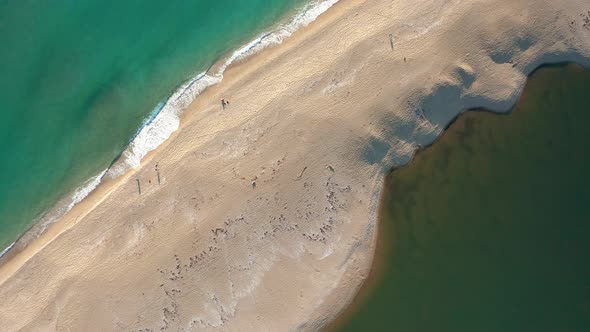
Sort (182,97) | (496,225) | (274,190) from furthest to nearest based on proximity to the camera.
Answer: (496,225), (182,97), (274,190)

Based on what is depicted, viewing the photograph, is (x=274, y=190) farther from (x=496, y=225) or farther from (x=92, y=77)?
(x=496, y=225)

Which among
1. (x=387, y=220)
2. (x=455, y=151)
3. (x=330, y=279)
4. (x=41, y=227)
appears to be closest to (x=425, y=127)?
(x=455, y=151)

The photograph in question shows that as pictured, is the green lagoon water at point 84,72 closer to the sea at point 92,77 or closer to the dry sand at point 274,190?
the sea at point 92,77

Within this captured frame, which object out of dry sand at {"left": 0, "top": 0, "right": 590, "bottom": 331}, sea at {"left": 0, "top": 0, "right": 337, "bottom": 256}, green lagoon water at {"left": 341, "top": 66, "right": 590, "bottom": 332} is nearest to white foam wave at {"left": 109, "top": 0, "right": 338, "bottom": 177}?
sea at {"left": 0, "top": 0, "right": 337, "bottom": 256}

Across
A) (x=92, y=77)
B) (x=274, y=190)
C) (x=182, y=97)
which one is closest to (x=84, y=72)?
(x=92, y=77)

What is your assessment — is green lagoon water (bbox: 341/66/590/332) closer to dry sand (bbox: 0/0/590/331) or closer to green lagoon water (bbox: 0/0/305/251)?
dry sand (bbox: 0/0/590/331)

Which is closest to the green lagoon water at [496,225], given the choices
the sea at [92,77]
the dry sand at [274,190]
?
the dry sand at [274,190]
